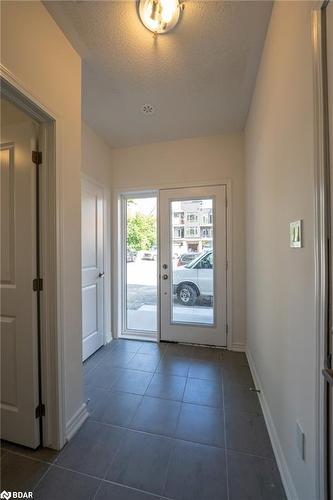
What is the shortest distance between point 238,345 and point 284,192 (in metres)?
2.16

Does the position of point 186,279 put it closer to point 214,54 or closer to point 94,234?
point 94,234

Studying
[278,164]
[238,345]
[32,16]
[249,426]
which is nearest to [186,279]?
[238,345]

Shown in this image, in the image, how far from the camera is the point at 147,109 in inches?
91.4

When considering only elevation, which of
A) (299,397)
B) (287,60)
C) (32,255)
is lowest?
(299,397)

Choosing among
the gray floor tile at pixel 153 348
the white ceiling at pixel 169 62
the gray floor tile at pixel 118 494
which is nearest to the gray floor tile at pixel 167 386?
the gray floor tile at pixel 153 348

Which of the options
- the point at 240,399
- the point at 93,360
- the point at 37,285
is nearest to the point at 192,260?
the point at 240,399

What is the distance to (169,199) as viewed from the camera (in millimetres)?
2947

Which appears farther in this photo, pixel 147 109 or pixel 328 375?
pixel 147 109

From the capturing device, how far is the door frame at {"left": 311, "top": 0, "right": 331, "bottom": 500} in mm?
795

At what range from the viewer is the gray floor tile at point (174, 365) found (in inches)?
89.7

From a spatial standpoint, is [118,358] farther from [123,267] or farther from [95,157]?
[95,157]

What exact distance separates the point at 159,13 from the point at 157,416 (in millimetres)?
2729

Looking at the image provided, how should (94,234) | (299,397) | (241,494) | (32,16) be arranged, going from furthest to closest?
(94,234), (32,16), (241,494), (299,397)

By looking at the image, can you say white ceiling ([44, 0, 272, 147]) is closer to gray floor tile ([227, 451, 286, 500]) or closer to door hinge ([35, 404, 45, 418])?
door hinge ([35, 404, 45, 418])
